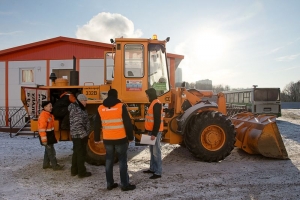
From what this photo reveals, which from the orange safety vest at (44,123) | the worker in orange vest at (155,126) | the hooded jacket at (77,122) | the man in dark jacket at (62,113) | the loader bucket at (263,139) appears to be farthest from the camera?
the loader bucket at (263,139)

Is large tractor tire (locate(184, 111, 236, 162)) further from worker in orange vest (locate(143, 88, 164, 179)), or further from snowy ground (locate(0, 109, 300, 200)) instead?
worker in orange vest (locate(143, 88, 164, 179))

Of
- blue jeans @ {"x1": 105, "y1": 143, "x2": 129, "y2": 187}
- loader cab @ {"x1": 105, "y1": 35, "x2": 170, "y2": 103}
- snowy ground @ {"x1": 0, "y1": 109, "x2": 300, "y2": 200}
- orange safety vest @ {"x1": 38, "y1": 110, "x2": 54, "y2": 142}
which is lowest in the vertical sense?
snowy ground @ {"x1": 0, "y1": 109, "x2": 300, "y2": 200}

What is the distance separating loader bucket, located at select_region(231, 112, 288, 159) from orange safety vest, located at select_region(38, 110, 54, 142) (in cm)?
493

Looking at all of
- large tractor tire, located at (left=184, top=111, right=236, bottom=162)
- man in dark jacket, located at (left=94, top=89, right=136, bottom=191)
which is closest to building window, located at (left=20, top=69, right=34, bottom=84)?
large tractor tire, located at (left=184, top=111, right=236, bottom=162)

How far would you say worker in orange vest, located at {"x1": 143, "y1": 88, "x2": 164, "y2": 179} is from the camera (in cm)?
519

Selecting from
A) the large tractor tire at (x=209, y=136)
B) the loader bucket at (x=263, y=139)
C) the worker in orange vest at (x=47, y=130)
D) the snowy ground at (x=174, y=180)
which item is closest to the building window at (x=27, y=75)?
the snowy ground at (x=174, y=180)

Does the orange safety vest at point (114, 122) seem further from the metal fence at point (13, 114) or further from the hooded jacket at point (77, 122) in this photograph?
the metal fence at point (13, 114)

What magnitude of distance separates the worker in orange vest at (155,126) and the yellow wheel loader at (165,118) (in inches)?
38.1

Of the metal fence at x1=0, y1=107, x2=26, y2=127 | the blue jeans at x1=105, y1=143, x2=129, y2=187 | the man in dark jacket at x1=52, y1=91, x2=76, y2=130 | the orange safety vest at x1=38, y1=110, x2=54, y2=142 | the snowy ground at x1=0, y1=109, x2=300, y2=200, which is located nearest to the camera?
the snowy ground at x1=0, y1=109, x2=300, y2=200

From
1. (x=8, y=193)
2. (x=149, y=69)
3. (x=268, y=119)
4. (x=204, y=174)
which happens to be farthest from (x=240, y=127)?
(x=8, y=193)

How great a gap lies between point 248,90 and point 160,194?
A: 16.4 m

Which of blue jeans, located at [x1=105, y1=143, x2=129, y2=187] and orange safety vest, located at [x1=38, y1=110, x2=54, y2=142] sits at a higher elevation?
orange safety vest, located at [x1=38, y1=110, x2=54, y2=142]

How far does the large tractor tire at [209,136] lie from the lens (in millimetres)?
6387

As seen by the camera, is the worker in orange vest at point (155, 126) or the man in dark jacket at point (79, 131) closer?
the worker in orange vest at point (155, 126)
